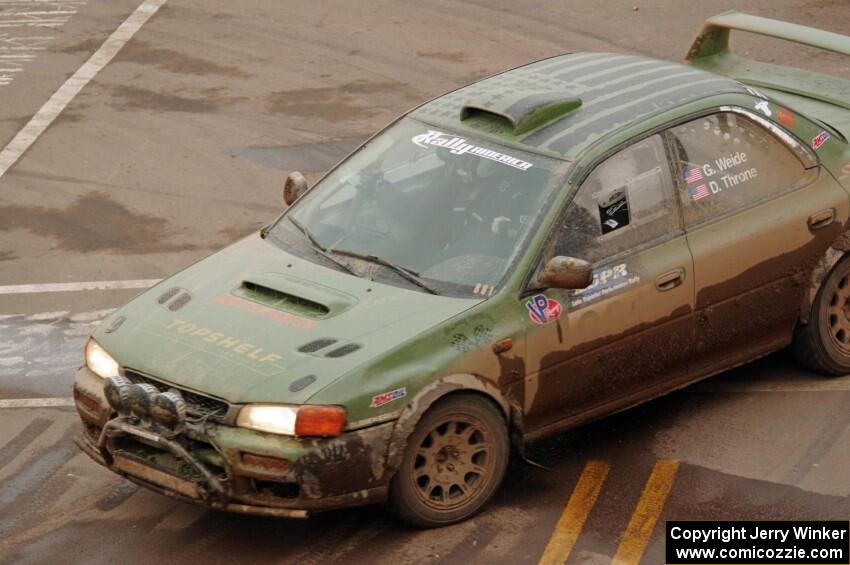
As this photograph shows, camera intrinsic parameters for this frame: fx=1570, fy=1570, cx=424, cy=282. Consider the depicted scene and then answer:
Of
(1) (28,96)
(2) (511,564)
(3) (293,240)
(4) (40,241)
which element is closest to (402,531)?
(2) (511,564)

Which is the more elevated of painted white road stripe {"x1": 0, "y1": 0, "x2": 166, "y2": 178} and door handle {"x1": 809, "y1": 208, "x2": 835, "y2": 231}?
door handle {"x1": 809, "y1": 208, "x2": 835, "y2": 231}

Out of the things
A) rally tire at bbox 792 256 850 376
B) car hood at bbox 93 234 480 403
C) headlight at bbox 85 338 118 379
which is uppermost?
→ car hood at bbox 93 234 480 403

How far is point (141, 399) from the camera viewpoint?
6.82 m

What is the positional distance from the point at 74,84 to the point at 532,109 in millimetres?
8957

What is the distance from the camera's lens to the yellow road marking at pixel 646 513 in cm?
695

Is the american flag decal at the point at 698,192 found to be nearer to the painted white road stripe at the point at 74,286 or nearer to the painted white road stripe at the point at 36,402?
the painted white road stripe at the point at 36,402

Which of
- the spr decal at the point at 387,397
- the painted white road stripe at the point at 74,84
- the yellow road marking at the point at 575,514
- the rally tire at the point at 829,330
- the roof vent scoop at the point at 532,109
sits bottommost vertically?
the painted white road stripe at the point at 74,84

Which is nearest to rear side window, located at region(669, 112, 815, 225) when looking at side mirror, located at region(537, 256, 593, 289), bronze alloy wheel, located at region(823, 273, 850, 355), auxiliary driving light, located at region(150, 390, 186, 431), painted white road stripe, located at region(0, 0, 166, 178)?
bronze alloy wheel, located at region(823, 273, 850, 355)

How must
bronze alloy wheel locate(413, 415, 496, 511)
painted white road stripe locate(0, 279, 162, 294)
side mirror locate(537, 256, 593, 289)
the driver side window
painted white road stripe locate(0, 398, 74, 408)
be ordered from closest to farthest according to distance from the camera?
bronze alloy wheel locate(413, 415, 496, 511), side mirror locate(537, 256, 593, 289), the driver side window, painted white road stripe locate(0, 398, 74, 408), painted white road stripe locate(0, 279, 162, 294)

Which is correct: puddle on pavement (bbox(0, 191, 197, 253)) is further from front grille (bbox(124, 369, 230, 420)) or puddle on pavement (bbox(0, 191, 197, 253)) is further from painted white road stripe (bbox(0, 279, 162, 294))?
front grille (bbox(124, 369, 230, 420))

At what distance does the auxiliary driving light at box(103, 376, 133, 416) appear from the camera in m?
6.89

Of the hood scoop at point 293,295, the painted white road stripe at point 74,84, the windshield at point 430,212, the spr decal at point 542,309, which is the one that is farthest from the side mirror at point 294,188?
the painted white road stripe at point 74,84

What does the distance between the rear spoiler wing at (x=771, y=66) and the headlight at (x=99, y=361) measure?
176 inches

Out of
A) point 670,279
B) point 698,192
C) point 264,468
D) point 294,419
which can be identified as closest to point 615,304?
point 670,279
